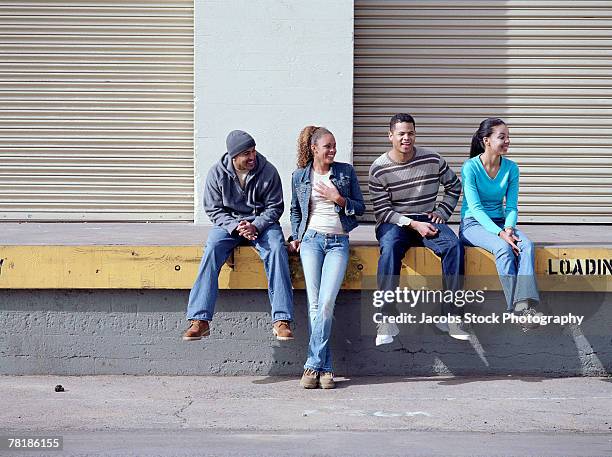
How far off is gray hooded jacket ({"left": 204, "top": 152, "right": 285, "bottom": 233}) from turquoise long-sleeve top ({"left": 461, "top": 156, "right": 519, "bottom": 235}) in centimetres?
137

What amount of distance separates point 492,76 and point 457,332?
3892 millimetres

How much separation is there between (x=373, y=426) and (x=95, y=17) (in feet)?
19.5

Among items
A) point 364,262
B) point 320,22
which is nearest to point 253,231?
point 364,262

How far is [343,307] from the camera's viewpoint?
7.62m

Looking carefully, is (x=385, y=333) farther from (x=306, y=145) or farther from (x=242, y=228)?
(x=306, y=145)

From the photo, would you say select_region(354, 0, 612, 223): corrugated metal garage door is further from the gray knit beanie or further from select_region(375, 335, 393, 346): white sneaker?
select_region(375, 335, 393, 346): white sneaker

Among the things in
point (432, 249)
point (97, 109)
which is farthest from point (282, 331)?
point (97, 109)

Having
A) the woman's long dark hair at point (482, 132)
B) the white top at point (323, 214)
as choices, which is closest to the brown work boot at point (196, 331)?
the white top at point (323, 214)

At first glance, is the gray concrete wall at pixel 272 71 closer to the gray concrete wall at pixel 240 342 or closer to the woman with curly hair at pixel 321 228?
the woman with curly hair at pixel 321 228

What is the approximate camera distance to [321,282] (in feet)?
23.8


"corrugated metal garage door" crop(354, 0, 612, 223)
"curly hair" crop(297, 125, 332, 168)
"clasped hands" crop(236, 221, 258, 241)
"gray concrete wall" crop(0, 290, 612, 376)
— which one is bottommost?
"gray concrete wall" crop(0, 290, 612, 376)

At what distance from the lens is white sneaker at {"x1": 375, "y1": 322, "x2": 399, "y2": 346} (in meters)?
7.28

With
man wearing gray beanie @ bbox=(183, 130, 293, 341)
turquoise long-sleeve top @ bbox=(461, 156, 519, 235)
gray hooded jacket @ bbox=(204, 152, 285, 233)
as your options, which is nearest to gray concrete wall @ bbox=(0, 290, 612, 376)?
man wearing gray beanie @ bbox=(183, 130, 293, 341)

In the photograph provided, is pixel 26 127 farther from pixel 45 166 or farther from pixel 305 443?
pixel 305 443
